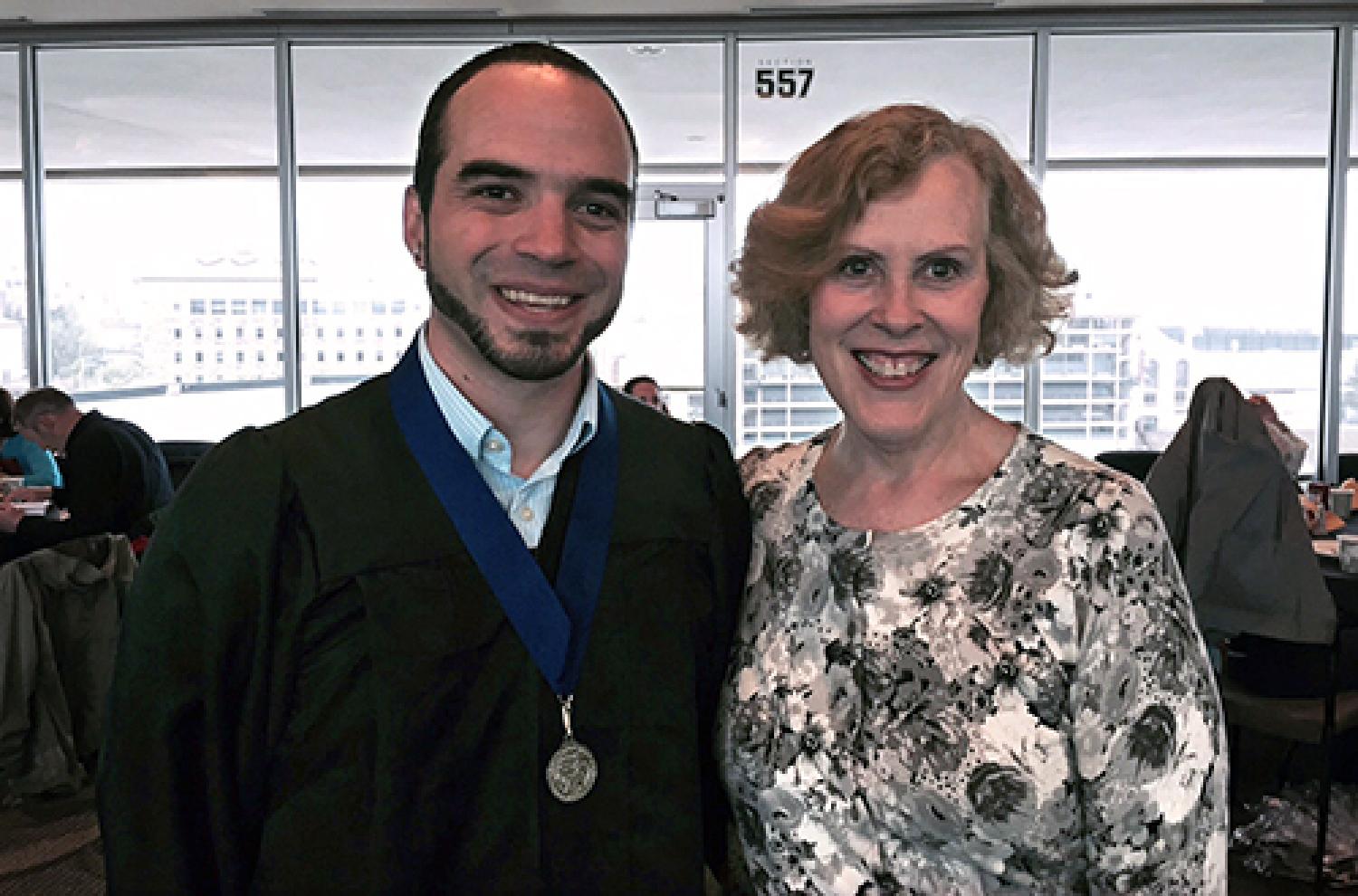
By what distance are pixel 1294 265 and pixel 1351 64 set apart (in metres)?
1.21

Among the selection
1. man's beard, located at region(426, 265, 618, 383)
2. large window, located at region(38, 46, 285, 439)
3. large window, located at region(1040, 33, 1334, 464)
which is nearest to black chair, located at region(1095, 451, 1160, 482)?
large window, located at region(1040, 33, 1334, 464)

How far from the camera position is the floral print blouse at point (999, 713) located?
1.31m

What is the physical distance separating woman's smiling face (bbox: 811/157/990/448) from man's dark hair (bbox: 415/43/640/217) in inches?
13.6

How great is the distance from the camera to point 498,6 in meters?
6.63

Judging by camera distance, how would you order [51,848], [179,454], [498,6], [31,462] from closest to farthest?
1. [51,848]
2. [31,462]
3. [179,454]
4. [498,6]

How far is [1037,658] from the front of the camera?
1339mm

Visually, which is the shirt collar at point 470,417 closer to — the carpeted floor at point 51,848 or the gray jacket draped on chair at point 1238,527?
the carpeted floor at point 51,848

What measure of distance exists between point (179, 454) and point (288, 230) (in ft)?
5.08

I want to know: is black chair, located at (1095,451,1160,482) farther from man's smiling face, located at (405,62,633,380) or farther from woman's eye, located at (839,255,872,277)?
man's smiling face, located at (405,62,633,380)

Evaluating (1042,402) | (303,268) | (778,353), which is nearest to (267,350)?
(303,268)

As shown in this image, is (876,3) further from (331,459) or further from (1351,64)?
(331,459)

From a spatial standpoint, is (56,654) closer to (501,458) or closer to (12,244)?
(501,458)

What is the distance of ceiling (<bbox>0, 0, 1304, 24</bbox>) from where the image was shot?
6492 millimetres

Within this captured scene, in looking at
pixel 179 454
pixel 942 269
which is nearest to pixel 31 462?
pixel 179 454
